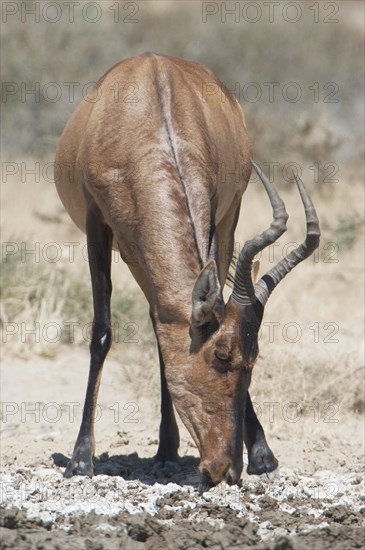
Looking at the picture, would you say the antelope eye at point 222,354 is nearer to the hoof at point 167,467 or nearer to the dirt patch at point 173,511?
the dirt patch at point 173,511

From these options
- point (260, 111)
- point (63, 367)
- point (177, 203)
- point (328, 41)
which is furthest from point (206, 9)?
point (177, 203)

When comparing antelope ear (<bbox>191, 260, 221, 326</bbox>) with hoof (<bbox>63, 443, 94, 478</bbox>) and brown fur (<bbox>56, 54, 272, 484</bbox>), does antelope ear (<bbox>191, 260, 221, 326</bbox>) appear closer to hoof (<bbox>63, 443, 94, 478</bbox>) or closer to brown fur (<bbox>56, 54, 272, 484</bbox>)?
brown fur (<bbox>56, 54, 272, 484</bbox>)

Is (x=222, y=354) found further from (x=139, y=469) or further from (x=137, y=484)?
(x=139, y=469)

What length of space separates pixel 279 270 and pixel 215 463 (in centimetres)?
133

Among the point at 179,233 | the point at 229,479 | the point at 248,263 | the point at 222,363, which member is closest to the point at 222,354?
the point at 222,363

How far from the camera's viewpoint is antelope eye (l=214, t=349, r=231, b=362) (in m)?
6.54

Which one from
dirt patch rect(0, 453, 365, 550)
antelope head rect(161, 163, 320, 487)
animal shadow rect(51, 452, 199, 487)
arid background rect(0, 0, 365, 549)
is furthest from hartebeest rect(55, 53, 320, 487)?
arid background rect(0, 0, 365, 549)

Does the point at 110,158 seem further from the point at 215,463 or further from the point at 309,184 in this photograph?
the point at 309,184

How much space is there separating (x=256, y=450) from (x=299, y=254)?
6.85 ft

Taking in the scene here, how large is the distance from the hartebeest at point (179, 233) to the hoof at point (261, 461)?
0.01 meters

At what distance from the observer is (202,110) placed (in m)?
8.06

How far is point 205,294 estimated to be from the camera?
21.4 ft

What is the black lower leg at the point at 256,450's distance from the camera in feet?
26.9

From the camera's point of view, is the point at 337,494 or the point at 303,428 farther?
the point at 303,428
